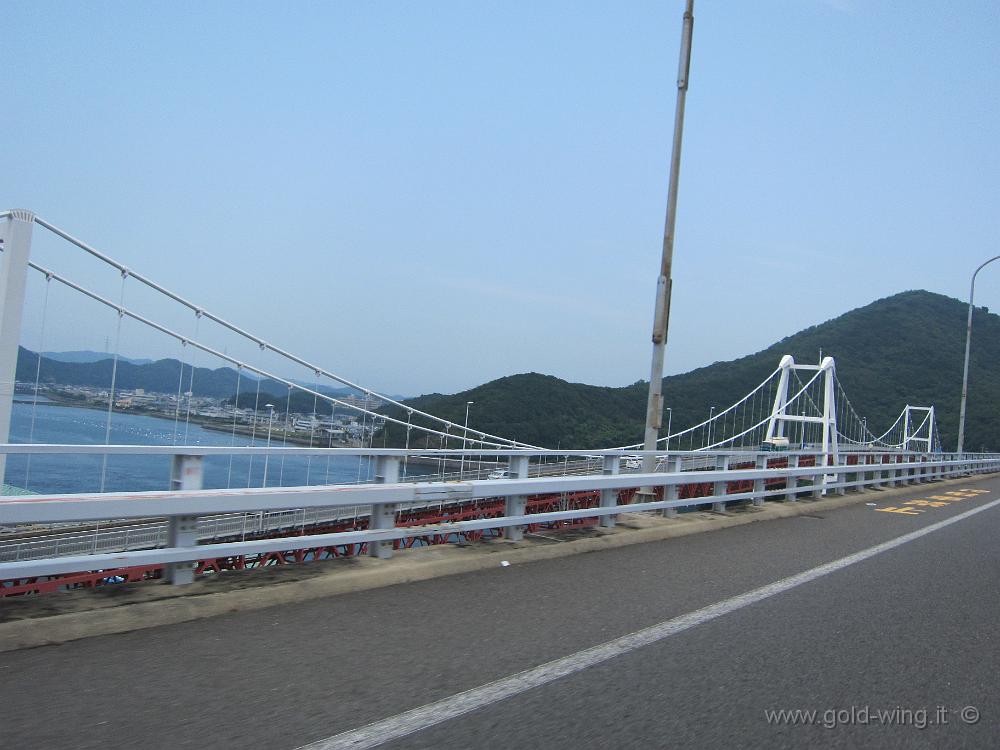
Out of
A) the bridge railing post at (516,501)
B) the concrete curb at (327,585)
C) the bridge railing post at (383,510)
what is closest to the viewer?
the concrete curb at (327,585)

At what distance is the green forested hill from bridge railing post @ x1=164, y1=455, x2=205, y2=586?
21.3 m

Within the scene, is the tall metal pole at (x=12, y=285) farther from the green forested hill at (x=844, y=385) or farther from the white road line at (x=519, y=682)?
the green forested hill at (x=844, y=385)

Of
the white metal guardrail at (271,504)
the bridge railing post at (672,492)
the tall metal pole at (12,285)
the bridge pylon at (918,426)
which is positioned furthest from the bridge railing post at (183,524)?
the bridge pylon at (918,426)

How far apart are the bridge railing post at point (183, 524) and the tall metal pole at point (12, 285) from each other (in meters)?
9.26

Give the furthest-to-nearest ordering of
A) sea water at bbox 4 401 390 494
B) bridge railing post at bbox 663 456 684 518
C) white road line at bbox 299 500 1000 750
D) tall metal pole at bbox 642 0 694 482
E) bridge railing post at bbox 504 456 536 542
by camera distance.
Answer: sea water at bbox 4 401 390 494
tall metal pole at bbox 642 0 694 482
bridge railing post at bbox 663 456 684 518
bridge railing post at bbox 504 456 536 542
white road line at bbox 299 500 1000 750

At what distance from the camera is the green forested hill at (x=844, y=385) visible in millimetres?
32719

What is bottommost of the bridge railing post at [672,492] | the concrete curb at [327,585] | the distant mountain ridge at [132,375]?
the concrete curb at [327,585]

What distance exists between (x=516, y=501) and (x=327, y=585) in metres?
2.94

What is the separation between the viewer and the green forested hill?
32.7 metres

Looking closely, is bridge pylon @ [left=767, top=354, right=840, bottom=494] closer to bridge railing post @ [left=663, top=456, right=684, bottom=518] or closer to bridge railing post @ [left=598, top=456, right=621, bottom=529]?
bridge railing post @ [left=663, top=456, right=684, bottom=518]

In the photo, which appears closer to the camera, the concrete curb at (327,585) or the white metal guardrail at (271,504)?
the concrete curb at (327,585)

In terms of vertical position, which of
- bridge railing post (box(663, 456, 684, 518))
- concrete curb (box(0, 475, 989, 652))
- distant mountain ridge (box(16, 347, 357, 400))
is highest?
distant mountain ridge (box(16, 347, 357, 400))

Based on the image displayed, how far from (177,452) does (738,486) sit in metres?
31.3

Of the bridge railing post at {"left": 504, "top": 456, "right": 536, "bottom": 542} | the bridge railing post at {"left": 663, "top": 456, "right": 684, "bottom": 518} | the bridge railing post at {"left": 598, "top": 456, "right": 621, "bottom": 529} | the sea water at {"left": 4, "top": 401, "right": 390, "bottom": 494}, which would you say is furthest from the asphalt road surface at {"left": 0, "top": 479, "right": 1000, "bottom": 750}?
the sea water at {"left": 4, "top": 401, "right": 390, "bottom": 494}
